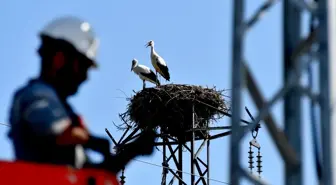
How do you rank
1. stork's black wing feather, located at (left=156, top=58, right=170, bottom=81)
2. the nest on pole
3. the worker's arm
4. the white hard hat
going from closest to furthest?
1. the worker's arm
2. the white hard hat
3. the nest on pole
4. stork's black wing feather, located at (left=156, top=58, right=170, bottom=81)

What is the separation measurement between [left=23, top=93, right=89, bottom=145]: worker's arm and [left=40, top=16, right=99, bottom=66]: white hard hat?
26cm

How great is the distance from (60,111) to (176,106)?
48.0ft

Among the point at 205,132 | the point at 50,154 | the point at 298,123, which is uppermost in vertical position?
the point at 205,132

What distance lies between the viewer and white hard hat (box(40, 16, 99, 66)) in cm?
343

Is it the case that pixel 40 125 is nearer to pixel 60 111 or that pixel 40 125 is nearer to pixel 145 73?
pixel 60 111

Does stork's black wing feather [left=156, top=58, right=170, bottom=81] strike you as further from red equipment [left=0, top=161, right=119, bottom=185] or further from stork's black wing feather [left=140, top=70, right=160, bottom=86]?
red equipment [left=0, top=161, right=119, bottom=185]

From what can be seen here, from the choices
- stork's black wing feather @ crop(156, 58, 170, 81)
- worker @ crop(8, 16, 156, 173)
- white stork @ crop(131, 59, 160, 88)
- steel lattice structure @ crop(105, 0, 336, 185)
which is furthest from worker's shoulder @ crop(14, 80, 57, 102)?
stork's black wing feather @ crop(156, 58, 170, 81)

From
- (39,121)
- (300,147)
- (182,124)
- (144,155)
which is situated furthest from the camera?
(182,124)

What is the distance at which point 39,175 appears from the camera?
302 cm

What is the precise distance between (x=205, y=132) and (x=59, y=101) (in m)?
15.5

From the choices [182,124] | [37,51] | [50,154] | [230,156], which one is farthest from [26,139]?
[182,124]

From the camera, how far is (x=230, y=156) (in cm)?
354

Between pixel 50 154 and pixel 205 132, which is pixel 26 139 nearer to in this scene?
pixel 50 154

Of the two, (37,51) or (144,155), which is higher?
(37,51)
